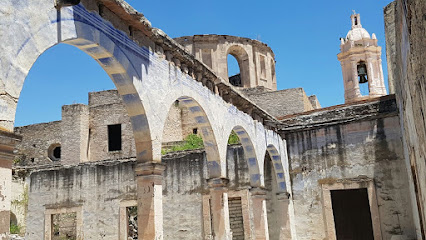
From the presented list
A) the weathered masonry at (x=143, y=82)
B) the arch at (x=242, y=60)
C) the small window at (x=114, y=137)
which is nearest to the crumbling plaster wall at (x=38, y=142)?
the small window at (x=114, y=137)

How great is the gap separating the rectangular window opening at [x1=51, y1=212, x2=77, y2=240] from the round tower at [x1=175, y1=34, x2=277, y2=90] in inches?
436

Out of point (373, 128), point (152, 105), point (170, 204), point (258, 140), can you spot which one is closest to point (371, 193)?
point (373, 128)

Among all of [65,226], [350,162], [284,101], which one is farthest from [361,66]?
[65,226]

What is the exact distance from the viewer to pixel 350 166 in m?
13.0

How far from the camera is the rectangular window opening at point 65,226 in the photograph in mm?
16781

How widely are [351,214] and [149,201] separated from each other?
44.4 ft

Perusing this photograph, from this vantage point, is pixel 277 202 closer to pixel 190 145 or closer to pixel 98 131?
pixel 190 145

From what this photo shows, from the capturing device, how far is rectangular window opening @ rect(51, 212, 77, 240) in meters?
16.8

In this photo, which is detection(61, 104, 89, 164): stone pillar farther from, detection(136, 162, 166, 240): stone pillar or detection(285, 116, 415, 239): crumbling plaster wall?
detection(136, 162, 166, 240): stone pillar

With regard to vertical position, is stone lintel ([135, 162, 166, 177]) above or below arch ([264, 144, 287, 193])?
below

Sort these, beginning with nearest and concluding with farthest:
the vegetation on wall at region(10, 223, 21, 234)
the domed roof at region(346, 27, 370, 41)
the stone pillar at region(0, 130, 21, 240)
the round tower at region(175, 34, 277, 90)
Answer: the stone pillar at region(0, 130, 21, 240), the vegetation on wall at region(10, 223, 21, 234), the domed roof at region(346, 27, 370, 41), the round tower at region(175, 34, 277, 90)

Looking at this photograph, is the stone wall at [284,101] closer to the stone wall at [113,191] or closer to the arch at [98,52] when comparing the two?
the stone wall at [113,191]

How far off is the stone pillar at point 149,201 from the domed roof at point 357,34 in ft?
65.8

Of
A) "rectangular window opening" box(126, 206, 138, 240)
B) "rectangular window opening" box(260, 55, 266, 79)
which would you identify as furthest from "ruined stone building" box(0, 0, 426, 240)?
"rectangular window opening" box(260, 55, 266, 79)
